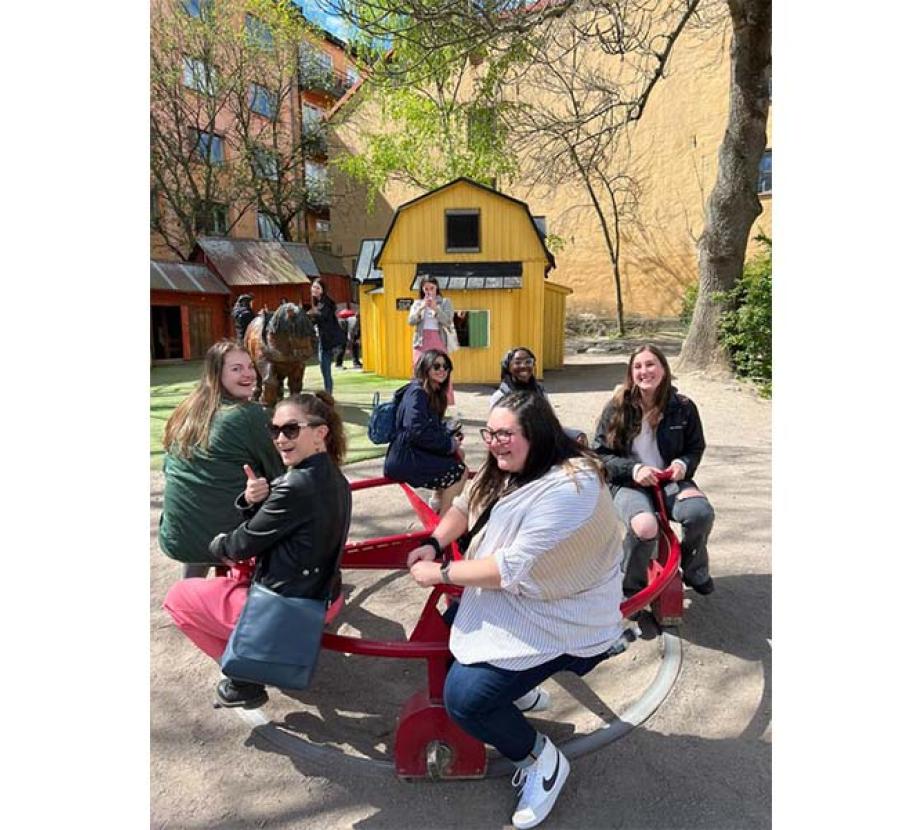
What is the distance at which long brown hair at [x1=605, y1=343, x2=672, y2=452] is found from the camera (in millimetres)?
Result: 3021

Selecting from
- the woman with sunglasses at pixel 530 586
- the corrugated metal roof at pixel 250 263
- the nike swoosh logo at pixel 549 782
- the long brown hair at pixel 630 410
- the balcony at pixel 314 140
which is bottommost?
the nike swoosh logo at pixel 549 782

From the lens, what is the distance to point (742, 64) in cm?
812

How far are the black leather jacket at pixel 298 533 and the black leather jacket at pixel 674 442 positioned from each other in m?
1.50

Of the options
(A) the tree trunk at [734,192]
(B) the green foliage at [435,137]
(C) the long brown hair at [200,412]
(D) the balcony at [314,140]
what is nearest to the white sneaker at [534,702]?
(C) the long brown hair at [200,412]

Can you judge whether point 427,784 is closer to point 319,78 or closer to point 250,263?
point 319,78

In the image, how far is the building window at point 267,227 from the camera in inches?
852

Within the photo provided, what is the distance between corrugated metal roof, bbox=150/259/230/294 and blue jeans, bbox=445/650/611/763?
13.8 metres

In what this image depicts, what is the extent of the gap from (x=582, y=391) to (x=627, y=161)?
11705 millimetres

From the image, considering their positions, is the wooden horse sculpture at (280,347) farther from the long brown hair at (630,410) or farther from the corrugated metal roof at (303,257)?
the corrugated metal roof at (303,257)

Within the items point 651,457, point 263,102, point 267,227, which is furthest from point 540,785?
point 267,227

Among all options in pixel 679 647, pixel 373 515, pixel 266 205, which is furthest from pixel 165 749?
pixel 266 205

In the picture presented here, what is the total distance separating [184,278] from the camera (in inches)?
571

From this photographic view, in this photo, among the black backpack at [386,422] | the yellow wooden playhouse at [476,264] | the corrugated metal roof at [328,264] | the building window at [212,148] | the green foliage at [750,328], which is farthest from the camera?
the corrugated metal roof at [328,264]

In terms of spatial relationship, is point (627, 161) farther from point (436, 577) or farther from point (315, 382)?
point (436, 577)
